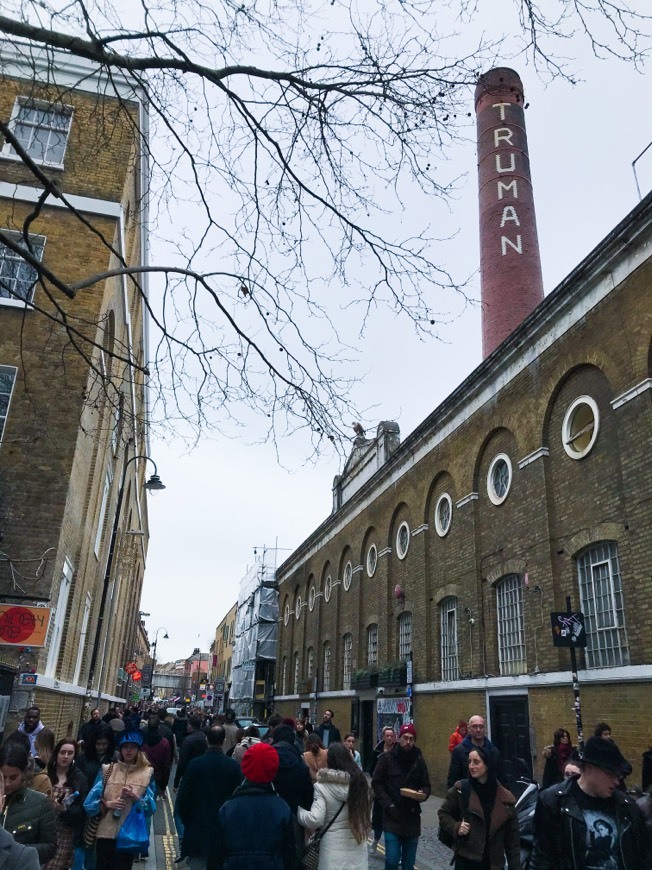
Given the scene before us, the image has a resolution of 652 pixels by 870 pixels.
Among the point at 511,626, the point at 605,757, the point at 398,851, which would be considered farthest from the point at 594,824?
the point at 511,626

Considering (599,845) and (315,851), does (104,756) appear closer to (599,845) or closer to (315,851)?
(315,851)

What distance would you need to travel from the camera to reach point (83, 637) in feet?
62.1

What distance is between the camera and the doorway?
45.2ft

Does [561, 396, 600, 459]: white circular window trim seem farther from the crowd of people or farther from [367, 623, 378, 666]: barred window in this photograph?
[367, 623, 378, 666]: barred window

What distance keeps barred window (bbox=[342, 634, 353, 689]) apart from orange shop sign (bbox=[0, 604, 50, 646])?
57.1 ft

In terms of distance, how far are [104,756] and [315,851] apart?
3.50 metres

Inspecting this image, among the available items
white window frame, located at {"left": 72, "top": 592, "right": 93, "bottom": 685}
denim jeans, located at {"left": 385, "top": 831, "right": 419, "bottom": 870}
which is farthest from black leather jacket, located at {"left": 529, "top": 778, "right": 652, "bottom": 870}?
white window frame, located at {"left": 72, "top": 592, "right": 93, "bottom": 685}

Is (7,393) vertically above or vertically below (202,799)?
above

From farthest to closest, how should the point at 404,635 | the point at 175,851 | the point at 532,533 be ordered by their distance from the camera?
the point at 404,635 < the point at 532,533 < the point at 175,851

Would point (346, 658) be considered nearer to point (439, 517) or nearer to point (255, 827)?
point (439, 517)

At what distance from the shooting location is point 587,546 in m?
12.7

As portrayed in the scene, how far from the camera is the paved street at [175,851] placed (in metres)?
8.62

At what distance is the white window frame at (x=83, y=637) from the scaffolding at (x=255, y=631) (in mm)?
29294

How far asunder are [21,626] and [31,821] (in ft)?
28.1
